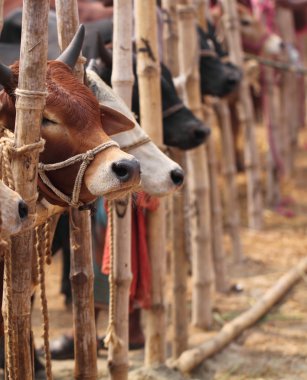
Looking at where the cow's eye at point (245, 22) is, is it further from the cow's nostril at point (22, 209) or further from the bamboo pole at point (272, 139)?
the cow's nostril at point (22, 209)

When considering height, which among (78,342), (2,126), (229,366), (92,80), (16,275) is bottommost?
(229,366)

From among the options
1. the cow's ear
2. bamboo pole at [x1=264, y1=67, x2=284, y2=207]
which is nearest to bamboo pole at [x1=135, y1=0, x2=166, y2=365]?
the cow's ear

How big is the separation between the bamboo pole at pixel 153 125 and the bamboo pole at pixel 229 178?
2.84m

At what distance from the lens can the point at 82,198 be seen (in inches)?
129

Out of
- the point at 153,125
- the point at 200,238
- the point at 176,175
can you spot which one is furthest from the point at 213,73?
the point at 176,175

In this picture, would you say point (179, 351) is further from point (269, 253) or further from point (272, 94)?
point (272, 94)

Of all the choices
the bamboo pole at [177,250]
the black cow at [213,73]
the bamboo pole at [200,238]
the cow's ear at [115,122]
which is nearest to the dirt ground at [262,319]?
the bamboo pole at [200,238]

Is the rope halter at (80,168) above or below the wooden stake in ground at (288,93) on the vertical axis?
below

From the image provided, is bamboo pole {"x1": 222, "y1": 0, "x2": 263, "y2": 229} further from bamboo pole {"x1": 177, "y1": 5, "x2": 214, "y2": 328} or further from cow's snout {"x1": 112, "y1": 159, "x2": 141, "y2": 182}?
cow's snout {"x1": 112, "y1": 159, "x2": 141, "y2": 182}

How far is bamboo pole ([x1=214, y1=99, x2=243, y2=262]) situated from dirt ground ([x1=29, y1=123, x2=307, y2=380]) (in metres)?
0.23

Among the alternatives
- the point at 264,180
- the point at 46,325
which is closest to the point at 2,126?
the point at 46,325

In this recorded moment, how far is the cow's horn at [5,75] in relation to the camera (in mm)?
3147

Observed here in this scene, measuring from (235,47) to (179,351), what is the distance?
3416 millimetres

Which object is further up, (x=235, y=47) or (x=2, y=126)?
(x=235, y=47)
